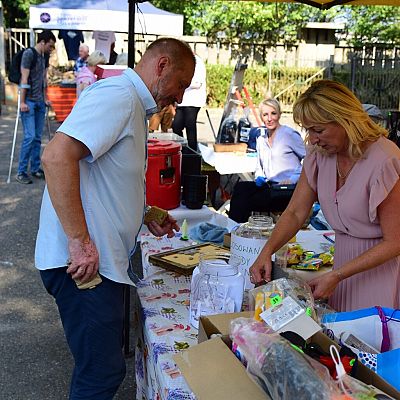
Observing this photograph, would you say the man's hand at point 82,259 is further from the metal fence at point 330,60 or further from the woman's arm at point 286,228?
the metal fence at point 330,60

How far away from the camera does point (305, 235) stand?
326cm

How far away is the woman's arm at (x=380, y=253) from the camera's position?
1.95 meters

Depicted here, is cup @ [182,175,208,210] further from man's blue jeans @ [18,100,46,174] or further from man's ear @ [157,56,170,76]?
man's blue jeans @ [18,100,46,174]

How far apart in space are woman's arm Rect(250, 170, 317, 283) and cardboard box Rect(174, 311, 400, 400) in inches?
26.8

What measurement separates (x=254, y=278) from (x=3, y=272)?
123 inches

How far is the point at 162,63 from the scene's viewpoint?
1927mm

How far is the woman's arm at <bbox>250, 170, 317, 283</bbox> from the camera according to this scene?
6.76 ft

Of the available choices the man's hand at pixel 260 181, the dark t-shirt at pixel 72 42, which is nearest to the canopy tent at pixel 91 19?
the dark t-shirt at pixel 72 42

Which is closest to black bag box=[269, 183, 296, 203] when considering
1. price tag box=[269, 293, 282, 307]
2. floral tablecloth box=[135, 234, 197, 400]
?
floral tablecloth box=[135, 234, 197, 400]

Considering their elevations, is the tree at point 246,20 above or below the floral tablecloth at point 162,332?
above

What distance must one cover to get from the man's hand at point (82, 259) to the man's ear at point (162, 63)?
0.61 metres

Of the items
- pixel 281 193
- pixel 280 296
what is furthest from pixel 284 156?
pixel 280 296

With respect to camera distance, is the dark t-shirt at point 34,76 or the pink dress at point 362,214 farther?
the dark t-shirt at point 34,76

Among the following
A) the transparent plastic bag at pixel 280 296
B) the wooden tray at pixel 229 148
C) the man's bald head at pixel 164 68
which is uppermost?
the man's bald head at pixel 164 68
